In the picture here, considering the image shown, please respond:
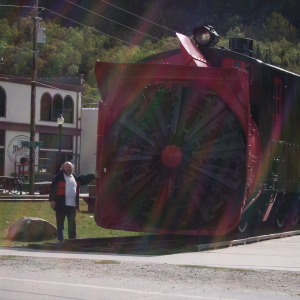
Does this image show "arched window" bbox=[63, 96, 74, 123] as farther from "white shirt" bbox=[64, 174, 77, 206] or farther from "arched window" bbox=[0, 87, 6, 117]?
"white shirt" bbox=[64, 174, 77, 206]

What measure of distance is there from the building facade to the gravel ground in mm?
33553

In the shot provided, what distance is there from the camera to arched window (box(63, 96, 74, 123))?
53125 millimetres

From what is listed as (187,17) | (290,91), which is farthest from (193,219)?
(187,17)

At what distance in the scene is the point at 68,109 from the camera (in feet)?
175

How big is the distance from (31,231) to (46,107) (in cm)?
3764

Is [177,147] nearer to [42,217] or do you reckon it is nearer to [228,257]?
[228,257]

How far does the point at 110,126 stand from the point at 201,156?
1.94 metres

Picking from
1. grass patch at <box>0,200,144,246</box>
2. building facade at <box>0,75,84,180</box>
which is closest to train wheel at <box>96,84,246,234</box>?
grass patch at <box>0,200,144,246</box>

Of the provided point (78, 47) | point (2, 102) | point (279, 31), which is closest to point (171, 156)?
point (2, 102)

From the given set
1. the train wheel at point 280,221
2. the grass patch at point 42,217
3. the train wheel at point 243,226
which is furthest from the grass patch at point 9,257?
the train wheel at point 280,221

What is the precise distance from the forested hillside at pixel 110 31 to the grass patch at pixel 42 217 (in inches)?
2436

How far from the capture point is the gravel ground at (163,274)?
29.0ft

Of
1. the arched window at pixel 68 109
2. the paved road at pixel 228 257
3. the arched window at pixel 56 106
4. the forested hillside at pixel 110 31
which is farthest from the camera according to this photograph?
the forested hillside at pixel 110 31

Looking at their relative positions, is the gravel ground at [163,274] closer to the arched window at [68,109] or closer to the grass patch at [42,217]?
the grass patch at [42,217]
